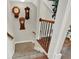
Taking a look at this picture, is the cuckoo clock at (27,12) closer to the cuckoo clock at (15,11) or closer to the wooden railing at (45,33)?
the cuckoo clock at (15,11)

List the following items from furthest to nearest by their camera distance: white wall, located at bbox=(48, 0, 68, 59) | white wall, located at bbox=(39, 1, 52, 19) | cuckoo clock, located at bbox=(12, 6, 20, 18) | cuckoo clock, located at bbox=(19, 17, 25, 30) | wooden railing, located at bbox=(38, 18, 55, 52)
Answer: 1. cuckoo clock, located at bbox=(19, 17, 25, 30)
2. cuckoo clock, located at bbox=(12, 6, 20, 18)
3. white wall, located at bbox=(39, 1, 52, 19)
4. wooden railing, located at bbox=(38, 18, 55, 52)
5. white wall, located at bbox=(48, 0, 68, 59)

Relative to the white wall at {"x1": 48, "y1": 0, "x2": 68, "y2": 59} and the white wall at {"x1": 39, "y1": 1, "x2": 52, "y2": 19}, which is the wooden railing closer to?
the white wall at {"x1": 39, "y1": 1, "x2": 52, "y2": 19}

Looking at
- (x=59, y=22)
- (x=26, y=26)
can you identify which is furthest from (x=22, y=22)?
(x=59, y=22)

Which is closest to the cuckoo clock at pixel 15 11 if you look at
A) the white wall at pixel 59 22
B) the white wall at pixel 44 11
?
the white wall at pixel 44 11

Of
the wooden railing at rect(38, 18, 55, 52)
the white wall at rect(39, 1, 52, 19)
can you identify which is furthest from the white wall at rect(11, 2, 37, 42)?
the wooden railing at rect(38, 18, 55, 52)

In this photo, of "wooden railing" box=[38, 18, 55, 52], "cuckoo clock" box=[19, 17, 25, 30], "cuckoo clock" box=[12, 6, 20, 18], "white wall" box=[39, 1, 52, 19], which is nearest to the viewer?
"wooden railing" box=[38, 18, 55, 52]

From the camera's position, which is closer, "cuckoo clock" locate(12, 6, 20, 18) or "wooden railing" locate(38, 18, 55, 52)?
"wooden railing" locate(38, 18, 55, 52)

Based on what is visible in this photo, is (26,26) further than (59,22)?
Yes

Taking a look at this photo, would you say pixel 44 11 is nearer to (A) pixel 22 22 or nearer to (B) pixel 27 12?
(B) pixel 27 12

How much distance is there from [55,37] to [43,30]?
185 centimetres

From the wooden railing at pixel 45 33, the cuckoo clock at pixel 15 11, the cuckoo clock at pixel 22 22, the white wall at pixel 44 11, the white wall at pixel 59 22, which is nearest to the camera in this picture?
the white wall at pixel 59 22

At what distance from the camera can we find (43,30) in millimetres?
3785
